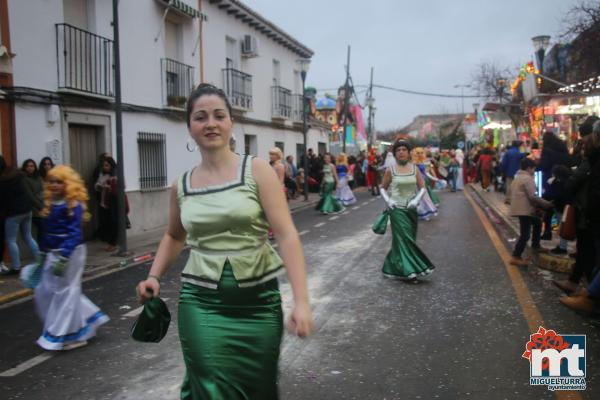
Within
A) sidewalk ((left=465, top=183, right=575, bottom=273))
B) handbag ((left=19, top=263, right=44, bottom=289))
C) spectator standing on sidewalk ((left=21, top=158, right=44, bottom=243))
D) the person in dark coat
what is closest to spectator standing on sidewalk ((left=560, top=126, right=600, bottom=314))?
sidewalk ((left=465, top=183, right=575, bottom=273))

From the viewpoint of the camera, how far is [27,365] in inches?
187

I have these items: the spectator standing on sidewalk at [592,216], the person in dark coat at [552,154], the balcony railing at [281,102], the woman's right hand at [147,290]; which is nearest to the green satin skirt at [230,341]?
the woman's right hand at [147,290]

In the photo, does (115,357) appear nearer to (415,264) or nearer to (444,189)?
(415,264)

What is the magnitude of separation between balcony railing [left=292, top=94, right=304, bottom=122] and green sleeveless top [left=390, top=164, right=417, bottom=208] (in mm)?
18785

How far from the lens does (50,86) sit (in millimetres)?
11000

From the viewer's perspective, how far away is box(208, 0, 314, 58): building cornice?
19.2 metres

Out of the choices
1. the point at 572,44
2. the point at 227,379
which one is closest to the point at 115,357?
the point at 227,379

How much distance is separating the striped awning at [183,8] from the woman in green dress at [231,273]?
13.5m

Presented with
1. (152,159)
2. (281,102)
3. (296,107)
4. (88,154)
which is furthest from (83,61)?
(296,107)

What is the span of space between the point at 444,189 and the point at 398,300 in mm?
22531

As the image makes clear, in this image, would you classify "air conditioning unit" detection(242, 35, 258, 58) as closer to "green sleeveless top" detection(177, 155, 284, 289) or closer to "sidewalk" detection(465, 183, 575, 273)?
"sidewalk" detection(465, 183, 575, 273)

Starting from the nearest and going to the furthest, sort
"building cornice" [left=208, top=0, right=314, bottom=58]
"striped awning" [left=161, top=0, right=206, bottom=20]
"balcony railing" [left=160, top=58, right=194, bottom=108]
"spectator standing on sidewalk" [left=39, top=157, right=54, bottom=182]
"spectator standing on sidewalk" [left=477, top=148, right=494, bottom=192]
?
"spectator standing on sidewalk" [left=39, top=157, right=54, bottom=182], "striped awning" [left=161, top=0, right=206, bottom=20], "balcony railing" [left=160, top=58, right=194, bottom=108], "building cornice" [left=208, top=0, right=314, bottom=58], "spectator standing on sidewalk" [left=477, top=148, right=494, bottom=192]

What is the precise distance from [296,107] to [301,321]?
82.6 ft

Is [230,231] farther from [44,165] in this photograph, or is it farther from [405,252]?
[44,165]
